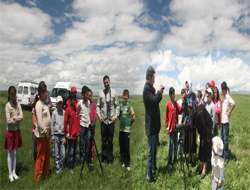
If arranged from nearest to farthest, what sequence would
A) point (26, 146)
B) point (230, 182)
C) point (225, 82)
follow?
point (230, 182) < point (225, 82) < point (26, 146)

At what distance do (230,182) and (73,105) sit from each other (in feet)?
16.6

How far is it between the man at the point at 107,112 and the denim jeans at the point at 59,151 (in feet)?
4.35

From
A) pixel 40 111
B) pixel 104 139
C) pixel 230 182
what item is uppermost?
pixel 40 111

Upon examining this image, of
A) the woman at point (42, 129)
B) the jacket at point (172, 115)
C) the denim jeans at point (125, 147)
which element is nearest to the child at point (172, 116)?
the jacket at point (172, 115)

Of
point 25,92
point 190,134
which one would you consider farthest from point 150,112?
point 25,92

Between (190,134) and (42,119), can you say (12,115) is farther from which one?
(190,134)

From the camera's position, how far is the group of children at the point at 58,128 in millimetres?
4922

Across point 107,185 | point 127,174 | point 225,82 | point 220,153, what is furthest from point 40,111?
point 225,82

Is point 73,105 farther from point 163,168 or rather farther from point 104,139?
point 163,168

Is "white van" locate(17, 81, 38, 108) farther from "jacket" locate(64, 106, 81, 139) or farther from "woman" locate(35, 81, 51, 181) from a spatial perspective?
"woman" locate(35, 81, 51, 181)

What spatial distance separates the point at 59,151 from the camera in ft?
18.4

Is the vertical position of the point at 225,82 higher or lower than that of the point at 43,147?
higher

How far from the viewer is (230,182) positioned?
4.97m

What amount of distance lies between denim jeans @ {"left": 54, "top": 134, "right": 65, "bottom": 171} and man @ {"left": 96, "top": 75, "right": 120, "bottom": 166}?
1327 mm
